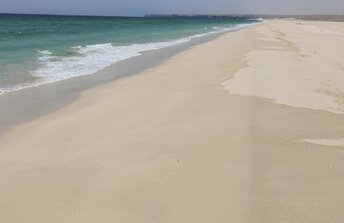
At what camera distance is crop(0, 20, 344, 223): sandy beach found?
3990 millimetres

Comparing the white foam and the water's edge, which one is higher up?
the white foam

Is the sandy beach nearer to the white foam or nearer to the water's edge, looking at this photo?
the water's edge

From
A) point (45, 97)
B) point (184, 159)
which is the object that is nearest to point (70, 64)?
point (45, 97)

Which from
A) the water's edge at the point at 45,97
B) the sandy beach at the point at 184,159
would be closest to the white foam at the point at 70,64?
the water's edge at the point at 45,97

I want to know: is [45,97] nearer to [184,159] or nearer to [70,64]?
[184,159]

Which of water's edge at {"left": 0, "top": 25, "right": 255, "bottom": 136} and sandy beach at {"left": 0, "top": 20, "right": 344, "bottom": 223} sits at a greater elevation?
sandy beach at {"left": 0, "top": 20, "right": 344, "bottom": 223}

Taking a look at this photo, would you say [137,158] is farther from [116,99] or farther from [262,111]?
[116,99]

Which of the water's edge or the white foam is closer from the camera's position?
the water's edge

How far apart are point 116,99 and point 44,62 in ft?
27.3

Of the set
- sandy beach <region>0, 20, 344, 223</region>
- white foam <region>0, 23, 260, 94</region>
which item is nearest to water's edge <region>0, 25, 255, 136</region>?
sandy beach <region>0, 20, 344, 223</region>

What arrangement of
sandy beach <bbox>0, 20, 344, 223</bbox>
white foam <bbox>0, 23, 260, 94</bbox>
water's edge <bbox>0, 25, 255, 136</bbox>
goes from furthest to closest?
white foam <bbox>0, 23, 260, 94</bbox> → water's edge <bbox>0, 25, 255, 136</bbox> → sandy beach <bbox>0, 20, 344, 223</bbox>

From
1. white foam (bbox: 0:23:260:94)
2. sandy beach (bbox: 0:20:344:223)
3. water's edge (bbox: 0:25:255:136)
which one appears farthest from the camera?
white foam (bbox: 0:23:260:94)

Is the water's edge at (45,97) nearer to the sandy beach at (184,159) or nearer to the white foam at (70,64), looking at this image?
the sandy beach at (184,159)

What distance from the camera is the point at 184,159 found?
5262 mm
